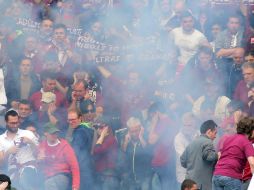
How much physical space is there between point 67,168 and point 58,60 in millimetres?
2113

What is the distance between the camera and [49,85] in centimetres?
1335

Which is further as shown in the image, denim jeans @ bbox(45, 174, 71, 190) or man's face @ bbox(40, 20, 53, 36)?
man's face @ bbox(40, 20, 53, 36)

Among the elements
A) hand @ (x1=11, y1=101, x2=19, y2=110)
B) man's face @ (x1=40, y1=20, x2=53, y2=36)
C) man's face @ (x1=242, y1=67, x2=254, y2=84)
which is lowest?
hand @ (x1=11, y1=101, x2=19, y2=110)

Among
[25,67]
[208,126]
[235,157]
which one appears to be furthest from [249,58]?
[25,67]

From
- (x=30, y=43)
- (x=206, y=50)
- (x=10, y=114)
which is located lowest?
(x=10, y=114)

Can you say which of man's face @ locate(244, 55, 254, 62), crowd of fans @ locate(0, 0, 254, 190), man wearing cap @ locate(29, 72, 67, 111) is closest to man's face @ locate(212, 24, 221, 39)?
crowd of fans @ locate(0, 0, 254, 190)

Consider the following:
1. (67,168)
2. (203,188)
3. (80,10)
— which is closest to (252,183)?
(203,188)

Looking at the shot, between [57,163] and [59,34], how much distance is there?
234 cm

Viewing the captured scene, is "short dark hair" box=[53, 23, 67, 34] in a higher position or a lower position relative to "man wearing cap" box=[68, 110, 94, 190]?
higher

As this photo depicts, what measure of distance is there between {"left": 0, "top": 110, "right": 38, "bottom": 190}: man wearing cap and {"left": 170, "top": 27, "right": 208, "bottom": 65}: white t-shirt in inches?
104

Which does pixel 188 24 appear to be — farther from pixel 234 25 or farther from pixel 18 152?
pixel 18 152

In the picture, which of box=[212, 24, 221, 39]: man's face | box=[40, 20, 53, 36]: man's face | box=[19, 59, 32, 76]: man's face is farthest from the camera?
box=[212, 24, 221, 39]: man's face

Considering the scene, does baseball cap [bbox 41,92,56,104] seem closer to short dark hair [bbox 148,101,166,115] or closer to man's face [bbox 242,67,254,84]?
short dark hair [bbox 148,101,166,115]

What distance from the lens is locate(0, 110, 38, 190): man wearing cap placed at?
12.1 meters
